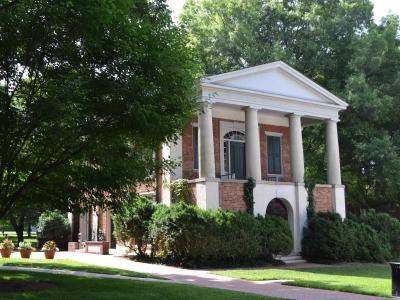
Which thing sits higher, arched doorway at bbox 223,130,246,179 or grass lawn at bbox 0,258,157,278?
arched doorway at bbox 223,130,246,179

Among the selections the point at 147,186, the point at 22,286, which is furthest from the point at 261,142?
the point at 22,286

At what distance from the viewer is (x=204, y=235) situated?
2167 cm

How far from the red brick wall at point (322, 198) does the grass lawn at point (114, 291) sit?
14838 millimetres

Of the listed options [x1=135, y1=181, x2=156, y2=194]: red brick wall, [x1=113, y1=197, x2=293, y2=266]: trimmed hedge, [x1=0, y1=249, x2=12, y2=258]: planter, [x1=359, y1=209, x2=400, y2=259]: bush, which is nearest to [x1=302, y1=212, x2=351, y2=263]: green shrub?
[x1=113, y1=197, x2=293, y2=266]: trimmed hedge

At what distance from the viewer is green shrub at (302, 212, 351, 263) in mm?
25219

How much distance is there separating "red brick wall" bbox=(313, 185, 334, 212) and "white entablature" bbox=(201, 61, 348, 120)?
3.91 meters

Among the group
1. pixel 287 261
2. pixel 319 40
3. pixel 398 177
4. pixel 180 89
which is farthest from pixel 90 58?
pixel 319 40

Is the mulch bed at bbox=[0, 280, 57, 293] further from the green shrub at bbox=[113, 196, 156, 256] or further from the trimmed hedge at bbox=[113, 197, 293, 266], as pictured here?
the green shrub at bbox=[113, 196, 156, 256]

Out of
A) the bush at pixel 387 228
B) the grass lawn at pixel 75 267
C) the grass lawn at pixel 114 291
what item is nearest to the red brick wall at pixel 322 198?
the bush at pixel 387 228

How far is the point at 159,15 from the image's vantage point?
1455 cm

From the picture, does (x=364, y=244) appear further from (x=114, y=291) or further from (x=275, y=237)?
(x=114, y=291)

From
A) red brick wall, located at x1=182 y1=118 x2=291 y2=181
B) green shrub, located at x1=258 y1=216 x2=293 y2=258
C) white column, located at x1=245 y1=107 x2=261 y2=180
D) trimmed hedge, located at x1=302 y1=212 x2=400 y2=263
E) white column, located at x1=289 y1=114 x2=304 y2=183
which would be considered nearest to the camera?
green shrub, located at x1=258 y1=216 x2=293 y2=258

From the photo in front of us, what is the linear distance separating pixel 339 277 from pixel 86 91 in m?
11.7

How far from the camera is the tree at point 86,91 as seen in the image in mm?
11281
